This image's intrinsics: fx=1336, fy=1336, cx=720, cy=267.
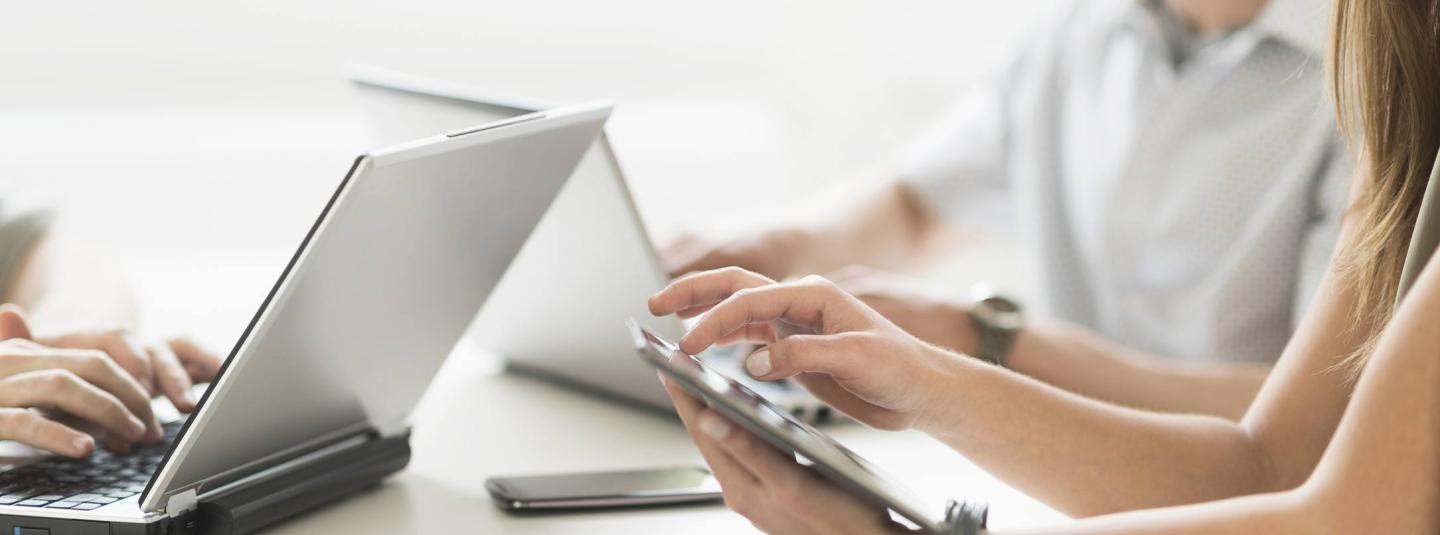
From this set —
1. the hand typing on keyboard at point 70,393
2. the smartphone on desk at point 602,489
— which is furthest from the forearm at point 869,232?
the hand typing on keyboard at point 70,393

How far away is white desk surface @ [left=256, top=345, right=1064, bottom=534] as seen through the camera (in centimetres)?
84

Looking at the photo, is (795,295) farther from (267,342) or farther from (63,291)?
(63,291)

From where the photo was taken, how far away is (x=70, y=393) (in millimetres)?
835

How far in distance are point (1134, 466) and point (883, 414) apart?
19 centimetres

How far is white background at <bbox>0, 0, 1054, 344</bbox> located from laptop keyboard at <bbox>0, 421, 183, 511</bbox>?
149cm

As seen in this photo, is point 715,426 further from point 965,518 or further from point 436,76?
point 436,76

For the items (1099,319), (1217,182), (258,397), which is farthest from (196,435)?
(1099,319)

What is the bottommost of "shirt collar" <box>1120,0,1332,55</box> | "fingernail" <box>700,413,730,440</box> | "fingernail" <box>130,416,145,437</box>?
"fingernail" <box>700,413,730,440</box>

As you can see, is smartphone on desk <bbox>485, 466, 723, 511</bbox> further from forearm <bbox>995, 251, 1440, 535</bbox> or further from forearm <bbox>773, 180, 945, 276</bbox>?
forearm <bbox>773, 180, 945, 276</bbox>

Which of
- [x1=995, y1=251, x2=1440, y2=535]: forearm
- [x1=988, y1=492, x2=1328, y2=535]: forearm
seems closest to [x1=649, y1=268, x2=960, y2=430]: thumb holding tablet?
[x1=988, y1=492, x2=1328, y2=535]: forearm

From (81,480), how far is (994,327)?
75 centimetres

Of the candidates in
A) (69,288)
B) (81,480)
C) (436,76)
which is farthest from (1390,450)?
(436,76)

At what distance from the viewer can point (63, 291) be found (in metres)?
1.14

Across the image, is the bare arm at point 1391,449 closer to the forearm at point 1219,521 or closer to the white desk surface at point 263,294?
the forearm at point 1219,521
